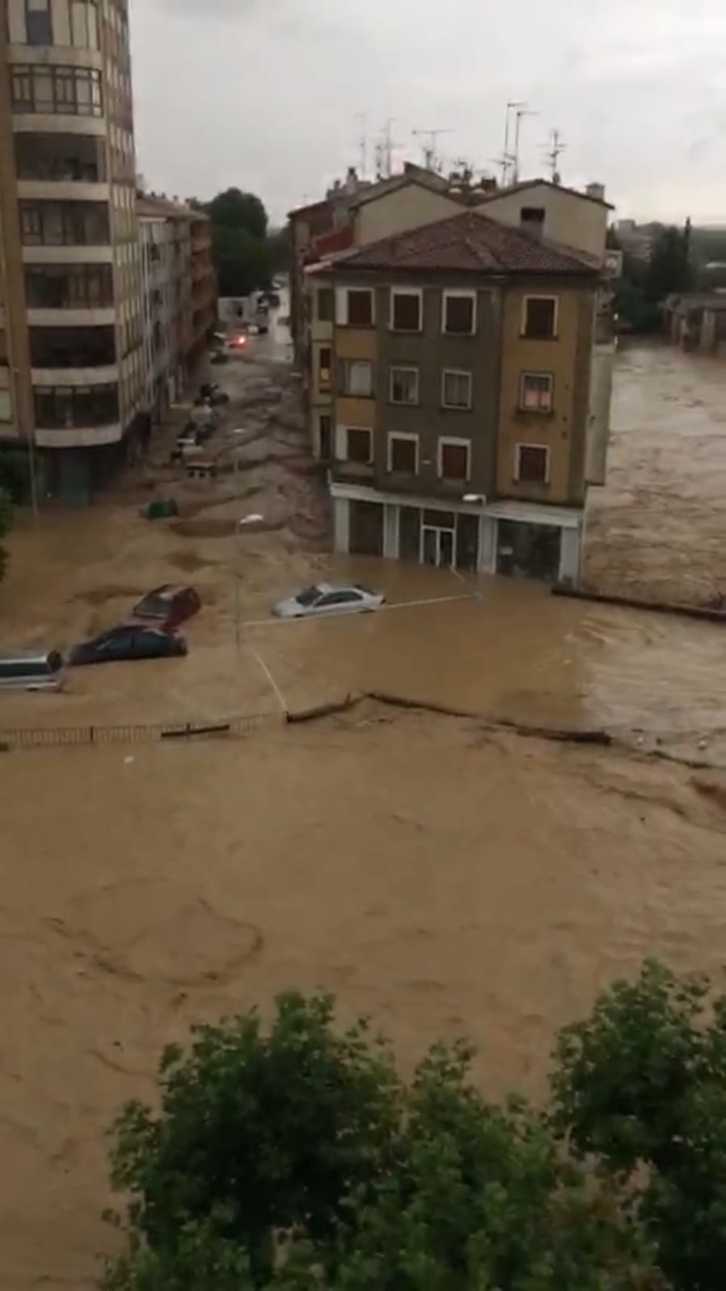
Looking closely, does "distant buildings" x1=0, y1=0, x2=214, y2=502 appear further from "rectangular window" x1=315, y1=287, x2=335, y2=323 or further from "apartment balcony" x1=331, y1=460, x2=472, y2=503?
"apartment balcony" x1=331, y1=460, x2=472, y2=503

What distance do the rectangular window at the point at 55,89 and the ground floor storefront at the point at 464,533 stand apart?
15.6 m

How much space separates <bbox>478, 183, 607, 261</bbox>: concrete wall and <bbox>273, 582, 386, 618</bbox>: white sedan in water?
1233 cm

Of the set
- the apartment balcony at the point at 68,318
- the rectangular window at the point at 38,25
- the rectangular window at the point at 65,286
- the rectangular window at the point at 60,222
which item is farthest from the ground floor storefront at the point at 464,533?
the rectangular window at the point at 38,25

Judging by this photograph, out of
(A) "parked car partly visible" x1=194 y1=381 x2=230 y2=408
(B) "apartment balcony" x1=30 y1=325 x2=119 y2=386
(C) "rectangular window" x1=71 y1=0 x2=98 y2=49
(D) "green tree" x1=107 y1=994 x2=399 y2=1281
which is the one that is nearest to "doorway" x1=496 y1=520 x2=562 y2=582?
(B) "apartment balcony" x1=30 y1=325 x2=119 y2=386

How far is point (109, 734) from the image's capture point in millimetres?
25344

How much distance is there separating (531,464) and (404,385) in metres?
4.41

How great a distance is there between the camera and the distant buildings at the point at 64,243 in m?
39.6

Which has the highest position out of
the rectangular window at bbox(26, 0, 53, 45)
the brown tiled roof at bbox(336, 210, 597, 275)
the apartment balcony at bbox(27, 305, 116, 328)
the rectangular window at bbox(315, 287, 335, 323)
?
the rectangular window at bbox(26, 0, 53, 45)

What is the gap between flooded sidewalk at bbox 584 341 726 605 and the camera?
3669 centimetres

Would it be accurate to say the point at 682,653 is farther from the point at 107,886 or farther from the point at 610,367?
the point at 107,886

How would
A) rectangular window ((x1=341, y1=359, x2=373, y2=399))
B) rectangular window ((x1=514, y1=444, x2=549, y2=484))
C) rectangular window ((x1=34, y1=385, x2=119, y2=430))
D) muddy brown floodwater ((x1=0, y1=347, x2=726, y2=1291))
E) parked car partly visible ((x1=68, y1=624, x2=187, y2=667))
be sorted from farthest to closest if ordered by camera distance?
rectangular window ((x1=34, y1=385, x2=119, y2=430)) < rectangular window ((x1=341, y1=359, x2=373, y2=399)) < rectangular window ((x1=514, y1=444, x2=549, y2=484)) < parked car partly visible ((x1=68, y1=624, x2=187, y2=667)) < muddy brown floodwater ((x1=0, y1=347, x2=726, y2=1291))

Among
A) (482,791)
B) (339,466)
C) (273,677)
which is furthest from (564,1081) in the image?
(339,466)

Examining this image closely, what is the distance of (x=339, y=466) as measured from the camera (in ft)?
123

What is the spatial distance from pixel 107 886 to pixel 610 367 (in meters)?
22.9
